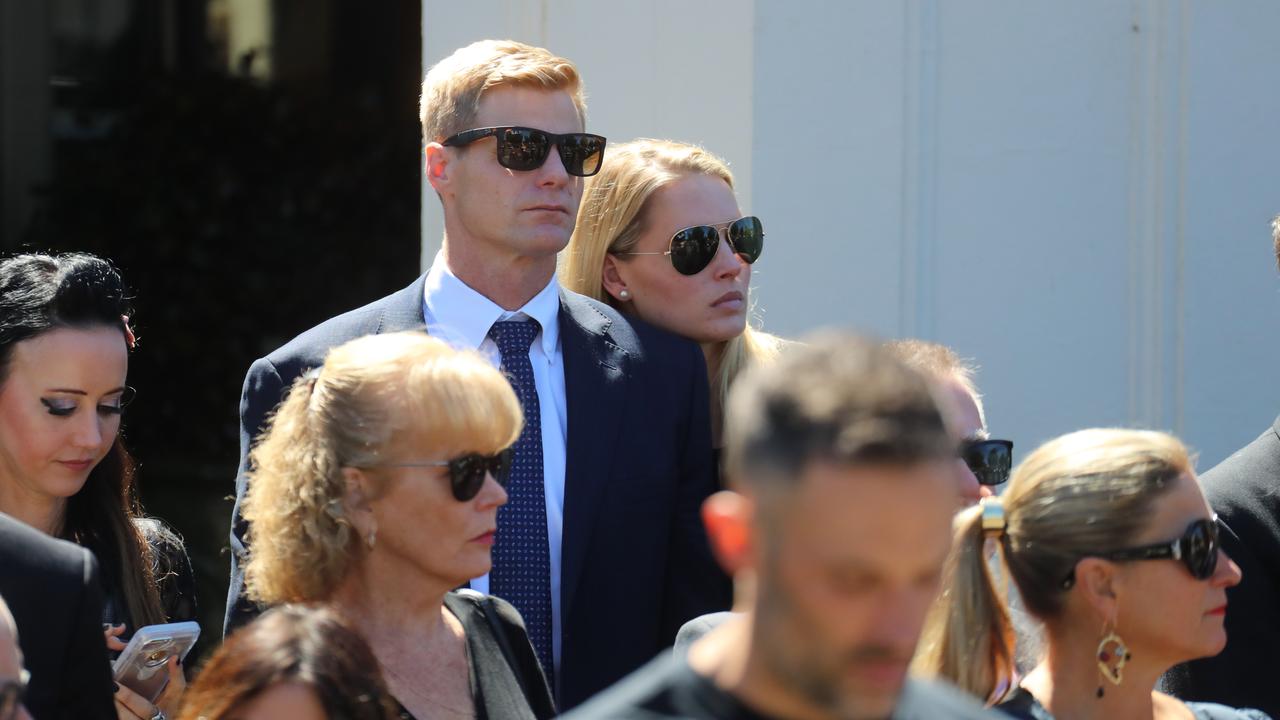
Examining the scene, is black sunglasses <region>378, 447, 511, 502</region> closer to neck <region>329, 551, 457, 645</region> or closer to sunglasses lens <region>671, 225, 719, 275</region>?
neck <region>329, 551, 457, 645</region>

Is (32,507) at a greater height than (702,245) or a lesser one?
lesser

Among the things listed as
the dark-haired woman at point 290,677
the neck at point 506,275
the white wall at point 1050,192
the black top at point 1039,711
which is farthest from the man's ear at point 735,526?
the white wall at point 1050,192

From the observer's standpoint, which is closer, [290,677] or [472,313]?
[290,677]

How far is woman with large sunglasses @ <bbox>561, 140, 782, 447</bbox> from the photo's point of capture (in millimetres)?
3652

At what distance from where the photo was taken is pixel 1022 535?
2.62m

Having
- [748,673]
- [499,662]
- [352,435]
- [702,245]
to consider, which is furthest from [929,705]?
[702,245]

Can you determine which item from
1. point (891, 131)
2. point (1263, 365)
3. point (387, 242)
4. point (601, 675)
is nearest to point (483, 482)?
point (601, 675)

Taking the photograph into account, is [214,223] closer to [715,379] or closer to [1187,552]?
[715,379]

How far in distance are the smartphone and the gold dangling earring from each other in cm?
155

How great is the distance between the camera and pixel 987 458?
129 inches

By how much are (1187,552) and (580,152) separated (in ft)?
5.23

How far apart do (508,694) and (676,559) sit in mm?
816

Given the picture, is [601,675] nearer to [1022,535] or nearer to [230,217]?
[1022,535]

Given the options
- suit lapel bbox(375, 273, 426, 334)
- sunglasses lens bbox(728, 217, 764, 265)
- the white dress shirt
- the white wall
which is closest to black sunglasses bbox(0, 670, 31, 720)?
the white dress shirt
